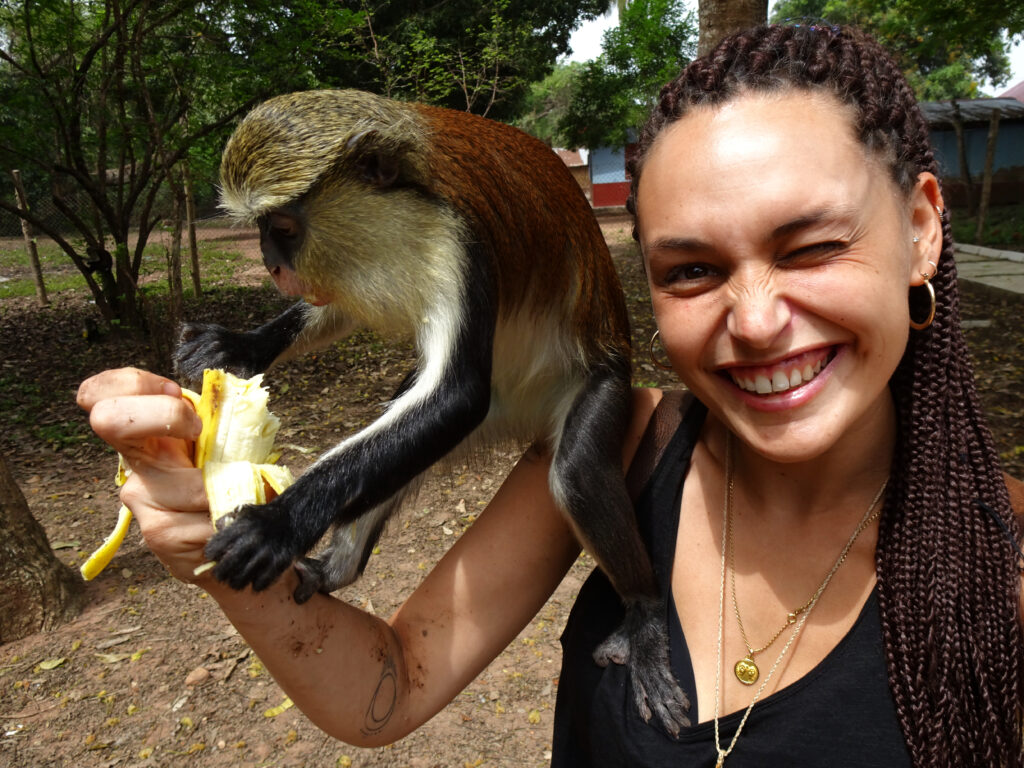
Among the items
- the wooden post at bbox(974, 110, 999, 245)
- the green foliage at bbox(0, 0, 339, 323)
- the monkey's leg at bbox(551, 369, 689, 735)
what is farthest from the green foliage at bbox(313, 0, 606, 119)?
the monkey's leg at bbox(551, 369, 689, 735)

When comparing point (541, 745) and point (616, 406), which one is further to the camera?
point (541, 745)

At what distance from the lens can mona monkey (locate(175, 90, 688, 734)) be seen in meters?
1.97

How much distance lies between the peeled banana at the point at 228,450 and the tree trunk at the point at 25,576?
276 cm

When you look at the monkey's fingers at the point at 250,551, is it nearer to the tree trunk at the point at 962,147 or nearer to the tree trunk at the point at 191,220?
the tree trunk at the point at 191,220

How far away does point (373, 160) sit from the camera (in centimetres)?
223

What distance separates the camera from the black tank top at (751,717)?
3.72 ft

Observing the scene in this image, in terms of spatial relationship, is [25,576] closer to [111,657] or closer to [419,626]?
[111,657]

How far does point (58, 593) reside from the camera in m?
3.79

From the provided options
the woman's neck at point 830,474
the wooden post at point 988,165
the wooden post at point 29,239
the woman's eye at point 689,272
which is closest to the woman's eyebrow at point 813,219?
the woman's eye at point 689,272

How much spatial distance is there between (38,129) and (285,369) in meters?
3.57

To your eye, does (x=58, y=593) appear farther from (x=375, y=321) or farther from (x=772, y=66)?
(x=772, y=66)

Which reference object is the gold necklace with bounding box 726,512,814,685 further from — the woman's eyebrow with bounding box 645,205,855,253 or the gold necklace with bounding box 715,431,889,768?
the woman's eyebrow with bounding box 645,205,855,253

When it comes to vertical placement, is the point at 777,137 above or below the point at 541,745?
A: above

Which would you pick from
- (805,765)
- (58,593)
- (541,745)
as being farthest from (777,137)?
(58,593)
